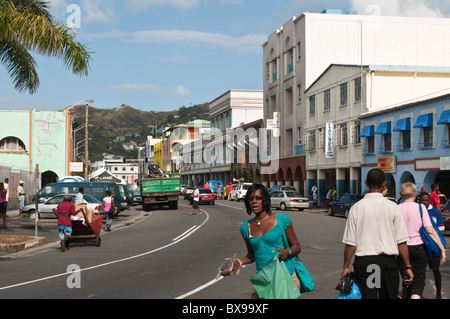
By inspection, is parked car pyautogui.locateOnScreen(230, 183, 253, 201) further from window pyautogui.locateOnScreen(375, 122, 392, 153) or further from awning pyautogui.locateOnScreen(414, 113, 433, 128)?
awning pyautogui.locateOnScreen(414, 113, 433, 128)

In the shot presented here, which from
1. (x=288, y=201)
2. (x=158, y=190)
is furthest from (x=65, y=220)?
(x=288, y=201)

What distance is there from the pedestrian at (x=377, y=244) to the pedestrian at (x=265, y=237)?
621 millimetres

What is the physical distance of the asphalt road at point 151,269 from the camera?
392 inches

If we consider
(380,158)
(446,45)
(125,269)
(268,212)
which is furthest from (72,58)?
(446,45)

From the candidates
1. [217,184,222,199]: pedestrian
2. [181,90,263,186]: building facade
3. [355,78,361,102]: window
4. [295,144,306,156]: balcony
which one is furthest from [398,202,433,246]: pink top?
[217,184,222,199]: pedestrian

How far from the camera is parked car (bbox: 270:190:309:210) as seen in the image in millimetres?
42875

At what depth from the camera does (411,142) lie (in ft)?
114

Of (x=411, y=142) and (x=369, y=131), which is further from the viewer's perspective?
(x=369, y=131)

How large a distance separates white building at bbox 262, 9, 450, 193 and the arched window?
2437cm

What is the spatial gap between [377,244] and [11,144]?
4817cm

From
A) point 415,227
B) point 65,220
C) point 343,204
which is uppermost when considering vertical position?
point 415,227

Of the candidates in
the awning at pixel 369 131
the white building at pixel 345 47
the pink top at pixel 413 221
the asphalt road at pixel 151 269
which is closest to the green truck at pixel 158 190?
the awning at pixel 369 131

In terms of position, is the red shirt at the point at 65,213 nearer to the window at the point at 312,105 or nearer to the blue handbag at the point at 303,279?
the blue handbag at the point at 303,279

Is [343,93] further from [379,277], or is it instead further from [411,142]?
[379,277]
